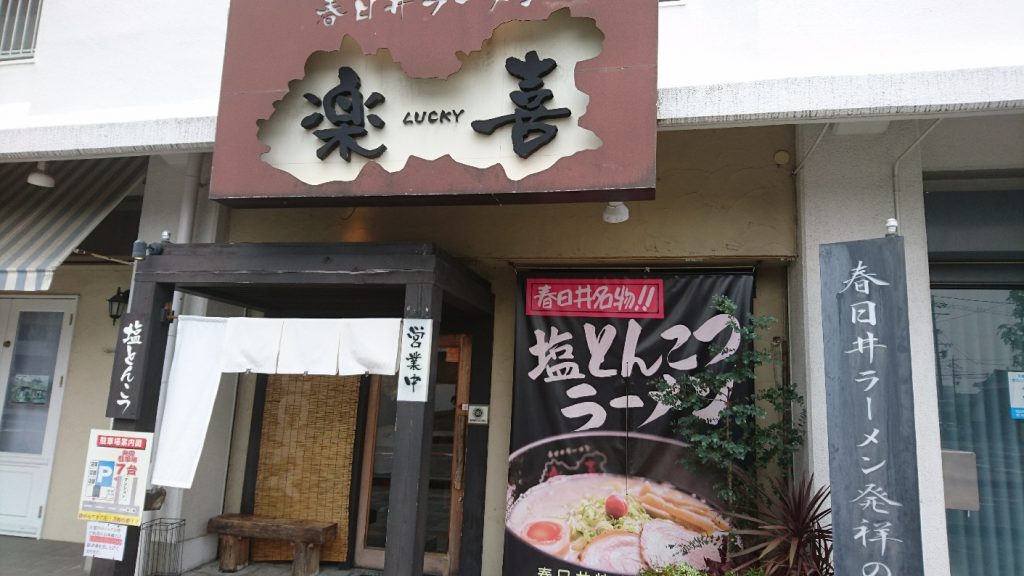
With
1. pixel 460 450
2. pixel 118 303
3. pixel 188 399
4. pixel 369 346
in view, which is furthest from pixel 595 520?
pixel 118 303

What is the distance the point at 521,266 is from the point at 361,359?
83.6 inches

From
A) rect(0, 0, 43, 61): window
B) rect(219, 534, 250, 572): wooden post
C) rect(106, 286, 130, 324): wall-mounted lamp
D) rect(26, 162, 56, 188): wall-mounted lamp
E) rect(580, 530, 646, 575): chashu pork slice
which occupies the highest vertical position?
rect(0, 0, 43, 61): window

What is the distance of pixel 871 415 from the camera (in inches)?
153

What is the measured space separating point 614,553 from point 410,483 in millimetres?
2349

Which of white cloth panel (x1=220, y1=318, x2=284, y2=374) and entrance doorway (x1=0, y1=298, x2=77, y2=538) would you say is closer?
white cloth panel (x1=220, y1=318, x2=284, y2=374)

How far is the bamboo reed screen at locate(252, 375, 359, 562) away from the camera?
6.81 metres

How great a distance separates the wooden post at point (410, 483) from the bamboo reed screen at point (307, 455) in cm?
239

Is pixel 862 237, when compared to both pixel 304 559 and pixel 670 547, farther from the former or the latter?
pixel 304 559

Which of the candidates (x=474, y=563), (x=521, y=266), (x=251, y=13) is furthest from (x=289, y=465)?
(x=251, y=13)

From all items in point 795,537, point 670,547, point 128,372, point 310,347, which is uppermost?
point 310,347

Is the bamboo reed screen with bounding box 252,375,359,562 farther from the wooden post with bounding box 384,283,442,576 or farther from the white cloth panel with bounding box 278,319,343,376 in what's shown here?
the wooden post with bounding box 384,283,442,576

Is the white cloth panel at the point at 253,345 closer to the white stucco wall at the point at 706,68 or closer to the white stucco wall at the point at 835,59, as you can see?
the white stucco wall at the point at 706,68

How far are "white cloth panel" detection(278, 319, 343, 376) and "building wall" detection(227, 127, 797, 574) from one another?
1.85 m

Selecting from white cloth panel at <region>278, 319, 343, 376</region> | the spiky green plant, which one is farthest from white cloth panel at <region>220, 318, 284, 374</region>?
the spiky green plant
